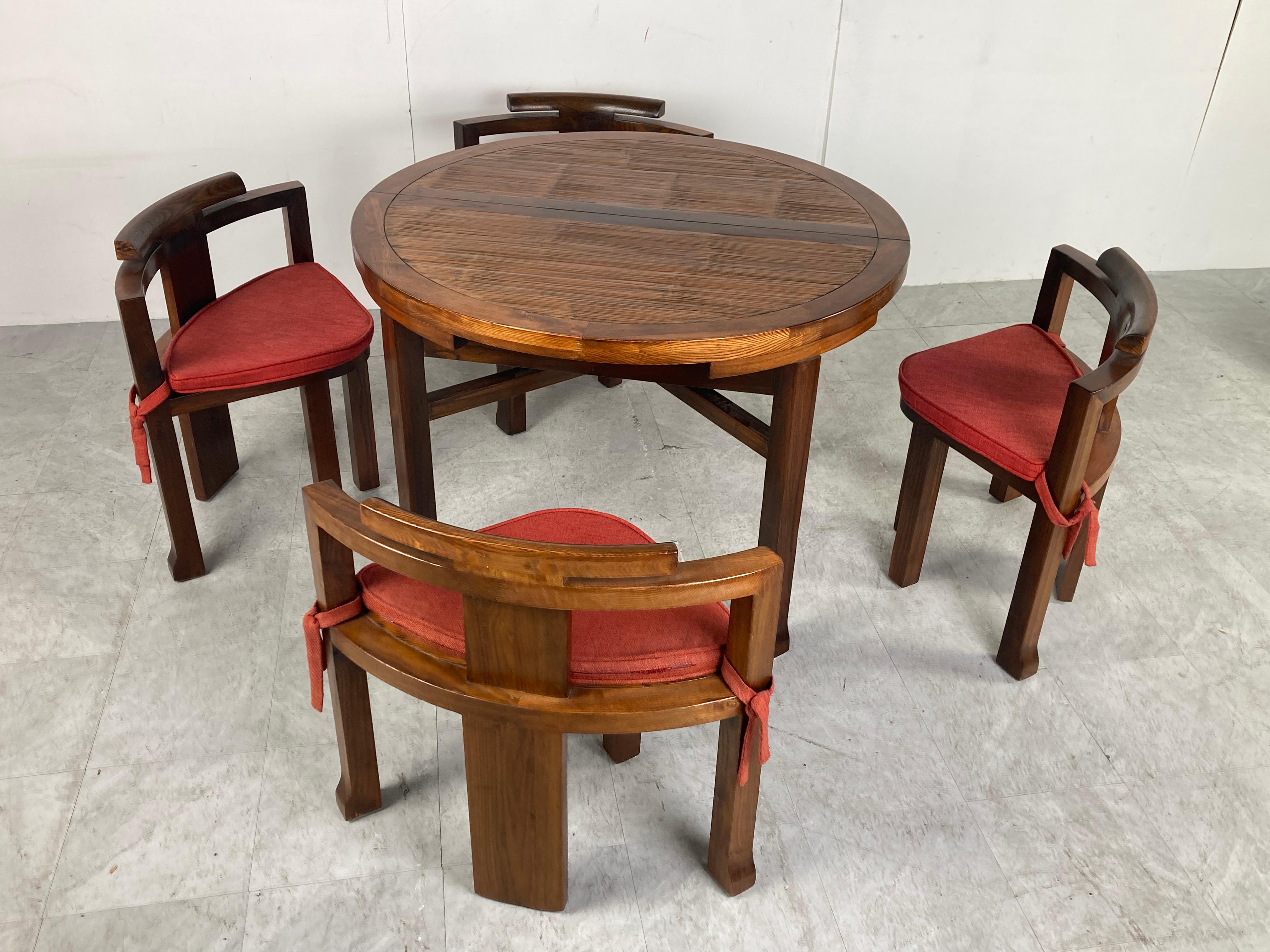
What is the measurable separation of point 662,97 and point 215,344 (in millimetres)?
1799

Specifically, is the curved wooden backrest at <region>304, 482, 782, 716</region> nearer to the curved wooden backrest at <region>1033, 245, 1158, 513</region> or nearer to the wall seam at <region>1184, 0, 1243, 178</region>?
the curved wooden backrest at <region>1033, 245, 1158, 513</region>

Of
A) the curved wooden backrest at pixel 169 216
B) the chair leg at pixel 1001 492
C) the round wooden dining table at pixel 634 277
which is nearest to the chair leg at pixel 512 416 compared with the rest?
the round wooden dining table at pixel 634 277

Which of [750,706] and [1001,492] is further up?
[750,706]

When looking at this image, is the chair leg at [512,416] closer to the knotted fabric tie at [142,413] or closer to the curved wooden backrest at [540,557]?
the knotted fabric tie at [142,413]

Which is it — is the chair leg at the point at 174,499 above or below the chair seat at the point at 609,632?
below

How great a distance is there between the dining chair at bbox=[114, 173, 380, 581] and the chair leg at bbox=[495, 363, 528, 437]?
0.41 m

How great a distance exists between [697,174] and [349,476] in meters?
1.25

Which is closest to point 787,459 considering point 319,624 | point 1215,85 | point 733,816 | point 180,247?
point 733,816

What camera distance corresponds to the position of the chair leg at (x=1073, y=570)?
247 cm

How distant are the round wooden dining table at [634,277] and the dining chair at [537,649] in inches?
14.2

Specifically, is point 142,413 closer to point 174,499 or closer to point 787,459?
point 174,499

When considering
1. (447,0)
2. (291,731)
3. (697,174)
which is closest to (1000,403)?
(697,174)

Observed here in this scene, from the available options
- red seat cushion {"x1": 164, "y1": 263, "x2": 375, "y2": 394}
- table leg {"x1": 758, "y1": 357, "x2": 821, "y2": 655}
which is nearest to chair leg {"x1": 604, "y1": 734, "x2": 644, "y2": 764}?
table leg {"x1": 758, "y1": 357, "x2": 821, "y2": 655}

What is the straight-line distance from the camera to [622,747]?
2.07 metres
